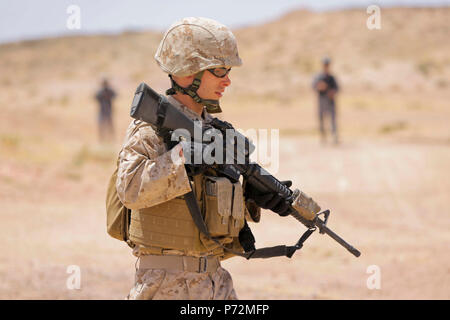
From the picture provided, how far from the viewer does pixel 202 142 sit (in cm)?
291

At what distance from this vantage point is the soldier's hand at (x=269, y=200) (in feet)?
10.8

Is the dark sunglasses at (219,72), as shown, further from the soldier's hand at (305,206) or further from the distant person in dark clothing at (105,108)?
the distant person in dark clothing at (105,108)

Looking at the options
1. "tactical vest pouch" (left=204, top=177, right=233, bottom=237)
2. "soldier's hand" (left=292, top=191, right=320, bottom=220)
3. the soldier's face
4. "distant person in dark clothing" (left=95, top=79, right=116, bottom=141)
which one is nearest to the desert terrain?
"distant person in dark clothing" (left=95, top=79, right=116, bottom=141)

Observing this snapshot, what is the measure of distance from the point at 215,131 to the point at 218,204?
0.32 m

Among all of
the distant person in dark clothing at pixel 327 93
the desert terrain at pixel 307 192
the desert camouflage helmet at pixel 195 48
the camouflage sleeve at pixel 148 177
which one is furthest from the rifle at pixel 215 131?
the distant person in dark clothing at pixel 327 93

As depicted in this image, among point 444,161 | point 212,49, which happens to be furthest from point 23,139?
point 212,49

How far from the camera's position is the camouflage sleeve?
2795 mm

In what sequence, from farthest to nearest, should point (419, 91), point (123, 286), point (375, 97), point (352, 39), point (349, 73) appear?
point (352, 39)
point (349, 73)
point (419, 91)
point (375, 97)
point (123, 286)

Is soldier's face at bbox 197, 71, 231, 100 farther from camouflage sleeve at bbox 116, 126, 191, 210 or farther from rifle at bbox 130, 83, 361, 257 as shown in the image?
camouflage sleeve at bbox 116, 126, 191, 210

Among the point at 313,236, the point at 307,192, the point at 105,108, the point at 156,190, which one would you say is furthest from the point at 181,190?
the point at 105,108

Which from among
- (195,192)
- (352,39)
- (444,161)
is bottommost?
(195,192)

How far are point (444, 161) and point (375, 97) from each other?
889 inches

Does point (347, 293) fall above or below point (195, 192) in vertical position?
below

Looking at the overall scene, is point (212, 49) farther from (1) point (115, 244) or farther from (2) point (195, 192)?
(1) point (115, 244)
